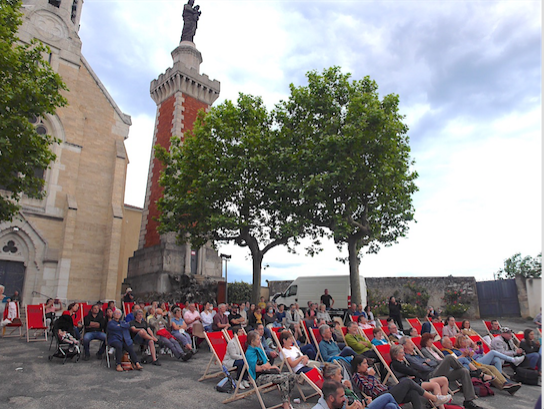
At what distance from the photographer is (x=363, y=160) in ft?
50.7

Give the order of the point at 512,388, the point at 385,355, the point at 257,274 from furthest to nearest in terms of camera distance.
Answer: the point at 257,274
the point at 512,388
the point at 385,355

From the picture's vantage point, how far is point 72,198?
20094mm

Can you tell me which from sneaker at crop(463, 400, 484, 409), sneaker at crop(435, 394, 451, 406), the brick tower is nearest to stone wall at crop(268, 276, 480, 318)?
the brick tower

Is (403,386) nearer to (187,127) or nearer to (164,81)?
(187,127)

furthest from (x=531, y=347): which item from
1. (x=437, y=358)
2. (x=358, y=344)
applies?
(x=358, y=344)

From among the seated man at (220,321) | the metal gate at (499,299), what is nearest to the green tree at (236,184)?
the seated man at (220,321)

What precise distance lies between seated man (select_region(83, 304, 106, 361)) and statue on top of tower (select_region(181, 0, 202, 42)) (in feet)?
86.2

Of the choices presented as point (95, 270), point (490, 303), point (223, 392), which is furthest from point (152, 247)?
point (490, 303)

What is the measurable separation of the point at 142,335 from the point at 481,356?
769 cm

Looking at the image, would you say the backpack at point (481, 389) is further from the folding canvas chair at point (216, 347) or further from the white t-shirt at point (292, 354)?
the folding canvas chair at point (216, 347)

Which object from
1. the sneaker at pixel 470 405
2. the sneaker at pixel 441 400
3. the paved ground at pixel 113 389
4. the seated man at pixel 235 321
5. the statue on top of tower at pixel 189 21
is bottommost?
the sneaker at pixel 470 405

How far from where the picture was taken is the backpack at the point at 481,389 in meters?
6.98

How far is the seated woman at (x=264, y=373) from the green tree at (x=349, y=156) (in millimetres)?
9321

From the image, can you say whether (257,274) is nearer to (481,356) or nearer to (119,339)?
(119,339)
